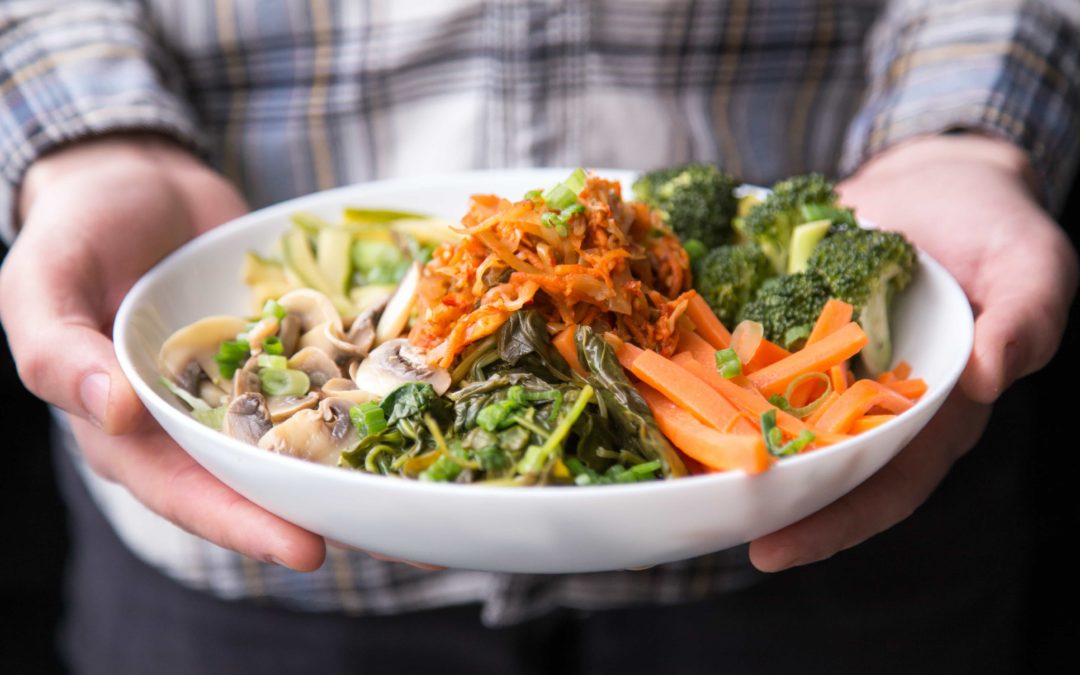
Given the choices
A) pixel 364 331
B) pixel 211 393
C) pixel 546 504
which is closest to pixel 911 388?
pixel 546 504

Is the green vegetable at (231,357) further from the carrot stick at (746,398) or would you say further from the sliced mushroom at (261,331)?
the carrot stick at (746,398)

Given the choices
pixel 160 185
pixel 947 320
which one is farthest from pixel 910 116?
pixel 160 185

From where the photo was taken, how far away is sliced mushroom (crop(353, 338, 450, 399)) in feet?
6.68

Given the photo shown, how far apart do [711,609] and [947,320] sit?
1535 mm

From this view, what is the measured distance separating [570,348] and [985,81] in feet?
6.04

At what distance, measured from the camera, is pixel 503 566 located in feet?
5.90

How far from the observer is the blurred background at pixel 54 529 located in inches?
A: 182

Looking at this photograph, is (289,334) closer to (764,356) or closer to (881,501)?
(764,356)

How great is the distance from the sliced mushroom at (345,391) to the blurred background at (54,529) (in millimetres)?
3145

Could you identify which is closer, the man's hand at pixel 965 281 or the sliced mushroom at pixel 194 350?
the man's hand at pixel 965 281

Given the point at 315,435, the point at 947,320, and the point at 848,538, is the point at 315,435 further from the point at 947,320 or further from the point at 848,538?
the point at 947,320

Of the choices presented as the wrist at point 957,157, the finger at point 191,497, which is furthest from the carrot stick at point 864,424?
the wrist at point 957,157

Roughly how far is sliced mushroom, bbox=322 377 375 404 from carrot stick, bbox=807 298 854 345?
1029 millimetres

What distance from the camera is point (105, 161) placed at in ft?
9.00
